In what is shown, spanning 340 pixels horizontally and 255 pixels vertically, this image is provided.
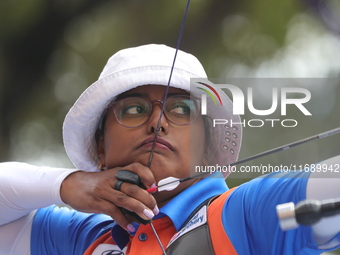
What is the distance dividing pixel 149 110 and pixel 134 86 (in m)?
0.07

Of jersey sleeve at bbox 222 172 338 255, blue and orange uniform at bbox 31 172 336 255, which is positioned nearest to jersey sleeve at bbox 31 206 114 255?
blue and orange uniform at bbox 31 172 336 255

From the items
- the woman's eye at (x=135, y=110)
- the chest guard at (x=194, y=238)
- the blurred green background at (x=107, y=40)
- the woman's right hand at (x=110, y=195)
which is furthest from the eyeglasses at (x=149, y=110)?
the blurred green background at (x=107, y=40)

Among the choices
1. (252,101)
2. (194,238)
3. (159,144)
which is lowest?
(194,238)

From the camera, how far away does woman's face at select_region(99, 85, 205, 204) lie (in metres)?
1.41

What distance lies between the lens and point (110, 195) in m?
1.36

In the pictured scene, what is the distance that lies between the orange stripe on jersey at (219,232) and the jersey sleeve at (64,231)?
472 mm

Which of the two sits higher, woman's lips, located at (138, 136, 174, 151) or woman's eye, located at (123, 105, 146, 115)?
woman's eye, located at (123, 105, 146, 115)

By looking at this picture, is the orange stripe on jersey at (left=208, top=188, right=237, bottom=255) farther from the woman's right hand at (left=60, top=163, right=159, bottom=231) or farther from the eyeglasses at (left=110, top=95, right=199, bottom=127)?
the eyeglasses at (left=110, top=95, right=199, bottom=127)

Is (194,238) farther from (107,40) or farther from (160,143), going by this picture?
(107,40)

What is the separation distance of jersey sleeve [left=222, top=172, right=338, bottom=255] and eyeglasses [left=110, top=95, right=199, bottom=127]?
34cm

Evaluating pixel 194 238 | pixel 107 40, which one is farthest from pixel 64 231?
pixel 107 40

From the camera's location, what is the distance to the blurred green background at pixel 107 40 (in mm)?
3035

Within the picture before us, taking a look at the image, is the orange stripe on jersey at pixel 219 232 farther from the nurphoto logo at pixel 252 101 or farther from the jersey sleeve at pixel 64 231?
the jersey sleeve at pixel 64 231

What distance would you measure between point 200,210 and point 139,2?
84.2 inches
